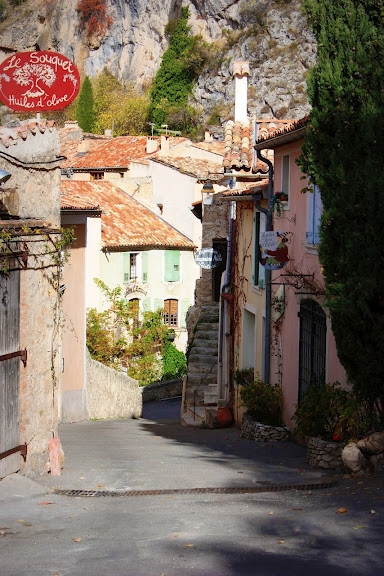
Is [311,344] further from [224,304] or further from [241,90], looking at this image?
[241,90]

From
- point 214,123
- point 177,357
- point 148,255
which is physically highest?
point 214,123

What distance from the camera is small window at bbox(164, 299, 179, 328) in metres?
47.0

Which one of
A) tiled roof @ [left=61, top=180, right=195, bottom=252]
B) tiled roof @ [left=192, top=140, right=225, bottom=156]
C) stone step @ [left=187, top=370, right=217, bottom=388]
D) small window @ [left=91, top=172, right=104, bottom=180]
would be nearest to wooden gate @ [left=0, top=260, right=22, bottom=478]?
stone step @ [left=187, top=370, right=217, bottom=388]

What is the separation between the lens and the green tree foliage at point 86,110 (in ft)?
287

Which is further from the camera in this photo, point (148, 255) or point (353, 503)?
point (148, 255)

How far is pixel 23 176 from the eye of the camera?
13273 mm

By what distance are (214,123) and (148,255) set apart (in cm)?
3433

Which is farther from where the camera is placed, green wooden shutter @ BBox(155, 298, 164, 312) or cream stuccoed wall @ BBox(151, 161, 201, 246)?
cream stuccoed wall @ BBox(151, 161, 201, 246)

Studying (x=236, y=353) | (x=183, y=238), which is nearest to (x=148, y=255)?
(x=183, y=238)

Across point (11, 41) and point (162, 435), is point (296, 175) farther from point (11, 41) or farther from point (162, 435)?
point (11, 41)

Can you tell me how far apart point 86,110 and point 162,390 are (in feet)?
175

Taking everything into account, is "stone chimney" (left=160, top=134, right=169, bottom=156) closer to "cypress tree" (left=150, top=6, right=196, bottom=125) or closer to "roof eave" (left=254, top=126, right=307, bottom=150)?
"cypress tree" (left=150, top=6, right=196, bottom=125)

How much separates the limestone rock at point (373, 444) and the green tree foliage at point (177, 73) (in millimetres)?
68242

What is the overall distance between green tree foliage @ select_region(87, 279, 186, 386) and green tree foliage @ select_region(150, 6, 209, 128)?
128 ft
